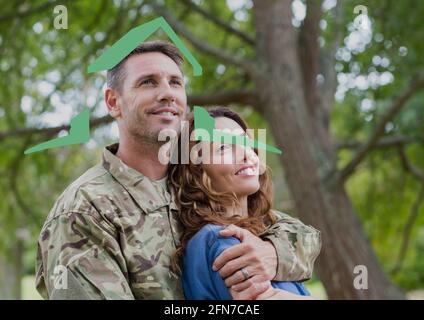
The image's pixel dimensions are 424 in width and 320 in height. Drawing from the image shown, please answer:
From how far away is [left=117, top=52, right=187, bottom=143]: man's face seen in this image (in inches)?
85.4

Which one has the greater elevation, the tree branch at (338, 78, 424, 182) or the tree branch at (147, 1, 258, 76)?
the tree branch at (147, 1, 258, 76)

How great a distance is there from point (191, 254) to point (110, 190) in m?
0.30

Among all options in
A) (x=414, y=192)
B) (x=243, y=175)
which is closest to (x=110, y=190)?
(x=243, y=175)

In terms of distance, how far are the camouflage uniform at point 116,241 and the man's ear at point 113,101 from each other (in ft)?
0.45

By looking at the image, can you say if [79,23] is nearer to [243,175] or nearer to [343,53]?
[343,53]

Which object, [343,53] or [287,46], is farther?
[343,53]

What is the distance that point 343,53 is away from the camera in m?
6.06

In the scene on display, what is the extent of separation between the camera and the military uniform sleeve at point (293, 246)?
2.12 metres

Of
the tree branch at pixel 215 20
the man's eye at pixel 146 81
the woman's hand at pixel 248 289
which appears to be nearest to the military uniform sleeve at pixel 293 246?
the woman's hand at pixel 248 289

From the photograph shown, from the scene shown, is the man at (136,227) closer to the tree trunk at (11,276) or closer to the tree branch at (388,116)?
the tree branch at (388,116)

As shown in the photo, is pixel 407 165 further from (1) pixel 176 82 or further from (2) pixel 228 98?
(1) pixel 176 82

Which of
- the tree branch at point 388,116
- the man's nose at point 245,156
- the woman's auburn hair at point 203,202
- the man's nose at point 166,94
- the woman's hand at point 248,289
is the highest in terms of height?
the tree branch at point 388,116

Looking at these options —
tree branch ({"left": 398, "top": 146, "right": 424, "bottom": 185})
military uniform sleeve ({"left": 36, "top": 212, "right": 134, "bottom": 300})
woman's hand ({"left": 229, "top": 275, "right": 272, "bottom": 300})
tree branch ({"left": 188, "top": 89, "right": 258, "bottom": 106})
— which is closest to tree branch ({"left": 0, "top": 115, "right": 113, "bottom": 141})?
tree branch ({"left": 188, "top": 89, "right": 258, "bottom": 106})

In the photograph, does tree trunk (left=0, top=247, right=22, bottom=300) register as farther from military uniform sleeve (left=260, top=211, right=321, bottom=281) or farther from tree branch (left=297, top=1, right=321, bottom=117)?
military uniform sleeve (left=260, top=211, right=321, bottom=281)
